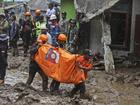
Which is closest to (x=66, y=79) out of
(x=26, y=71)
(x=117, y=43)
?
(x=26, y=71)

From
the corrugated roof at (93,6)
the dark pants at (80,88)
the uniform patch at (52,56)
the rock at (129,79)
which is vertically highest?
the corrugated roof at (93,6)

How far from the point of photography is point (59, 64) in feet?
43.1

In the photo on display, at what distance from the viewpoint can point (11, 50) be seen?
22547mm

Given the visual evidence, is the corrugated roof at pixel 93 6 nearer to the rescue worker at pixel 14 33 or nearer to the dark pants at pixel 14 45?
the rescue worker at pixel 14 33

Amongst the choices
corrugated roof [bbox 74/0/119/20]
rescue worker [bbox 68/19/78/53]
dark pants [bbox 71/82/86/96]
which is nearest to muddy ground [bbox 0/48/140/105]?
dark pants [bbox 71/82/86/96]

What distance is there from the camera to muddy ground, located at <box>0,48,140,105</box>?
1185cm

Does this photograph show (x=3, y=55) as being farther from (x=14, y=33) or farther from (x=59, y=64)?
(x=14, y=33)

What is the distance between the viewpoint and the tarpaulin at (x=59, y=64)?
13.0 m

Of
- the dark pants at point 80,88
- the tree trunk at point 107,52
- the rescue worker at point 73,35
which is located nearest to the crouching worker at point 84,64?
the dark pants at point 80,88

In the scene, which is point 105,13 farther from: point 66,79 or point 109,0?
point 66,79

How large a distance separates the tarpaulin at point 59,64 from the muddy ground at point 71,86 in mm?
501

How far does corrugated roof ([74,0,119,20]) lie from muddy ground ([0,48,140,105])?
2293mm

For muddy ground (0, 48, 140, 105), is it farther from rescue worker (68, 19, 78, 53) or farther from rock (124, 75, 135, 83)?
rescue worker (68, 19, 78, 53)

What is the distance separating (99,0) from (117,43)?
2.55m
